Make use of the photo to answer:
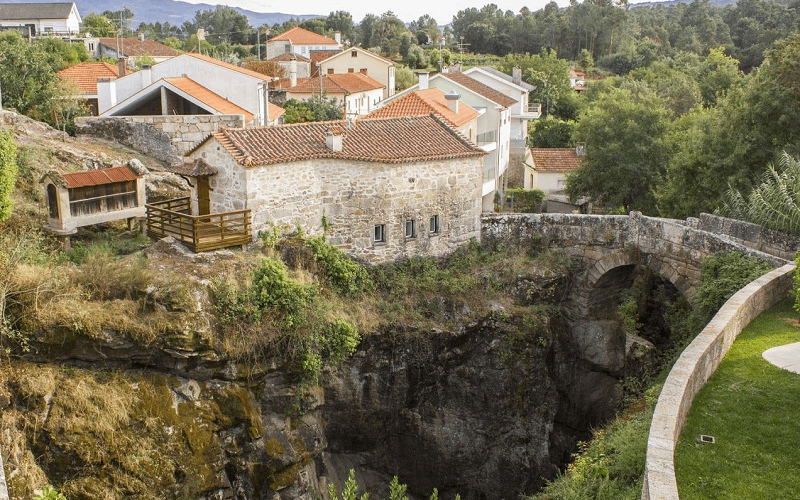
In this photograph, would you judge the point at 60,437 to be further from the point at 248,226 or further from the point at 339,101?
the point at 339,101

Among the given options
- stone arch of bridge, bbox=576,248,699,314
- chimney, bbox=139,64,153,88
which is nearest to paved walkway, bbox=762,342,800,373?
stone arch of bridge, bbox=576,248,699,314

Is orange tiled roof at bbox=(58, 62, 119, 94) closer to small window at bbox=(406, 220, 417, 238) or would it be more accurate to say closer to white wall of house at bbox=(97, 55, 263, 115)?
white wall of house at bbox=(97, 55, 263, 115)

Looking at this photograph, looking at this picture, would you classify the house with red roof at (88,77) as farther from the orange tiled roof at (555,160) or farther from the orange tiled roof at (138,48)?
the orange tiled roof at (555,160)

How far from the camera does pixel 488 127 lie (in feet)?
126

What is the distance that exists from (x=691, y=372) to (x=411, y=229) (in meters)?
13.0

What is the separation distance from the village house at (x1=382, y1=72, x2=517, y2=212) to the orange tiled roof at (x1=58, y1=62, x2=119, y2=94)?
14.0 metres

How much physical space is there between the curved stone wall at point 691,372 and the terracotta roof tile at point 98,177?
629 inches

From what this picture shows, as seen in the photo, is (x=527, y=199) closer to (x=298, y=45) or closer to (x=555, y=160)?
(x=555, y=160)

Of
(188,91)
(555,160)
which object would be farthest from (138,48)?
(555,160)

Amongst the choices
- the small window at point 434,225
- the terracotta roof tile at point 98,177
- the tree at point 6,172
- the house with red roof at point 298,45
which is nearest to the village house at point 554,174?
the small window at point 434,225

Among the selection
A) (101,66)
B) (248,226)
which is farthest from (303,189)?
(101,66)

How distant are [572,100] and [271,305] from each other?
185 feet

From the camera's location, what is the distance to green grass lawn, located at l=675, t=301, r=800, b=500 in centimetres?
1057

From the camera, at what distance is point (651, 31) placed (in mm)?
121188
